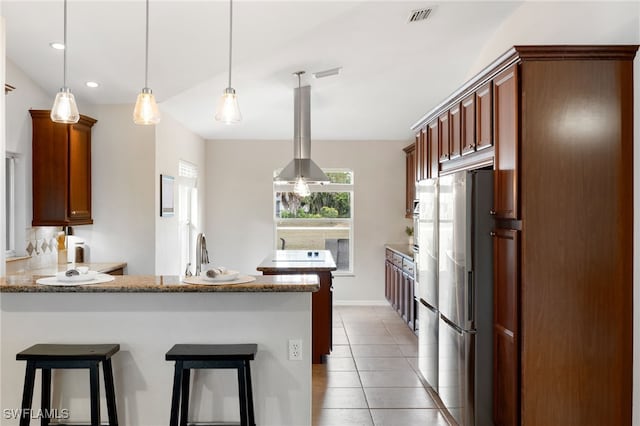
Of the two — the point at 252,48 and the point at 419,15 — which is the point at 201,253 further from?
the point at 419,15

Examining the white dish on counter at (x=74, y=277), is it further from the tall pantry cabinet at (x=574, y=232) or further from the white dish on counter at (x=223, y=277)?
the tall pantry cabinet at (x=574, y=232)

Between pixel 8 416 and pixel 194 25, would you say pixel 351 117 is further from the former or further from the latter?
pixel 8 416

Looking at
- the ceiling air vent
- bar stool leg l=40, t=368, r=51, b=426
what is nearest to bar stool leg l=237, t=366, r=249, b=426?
bar stool leg l=40, t=368, r=51, b=426

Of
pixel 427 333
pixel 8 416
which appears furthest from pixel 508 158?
pixel 8 416

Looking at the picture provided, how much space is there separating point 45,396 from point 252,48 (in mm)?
2846

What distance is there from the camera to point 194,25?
12.0ft

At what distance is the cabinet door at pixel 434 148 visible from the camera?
4305 millimetres

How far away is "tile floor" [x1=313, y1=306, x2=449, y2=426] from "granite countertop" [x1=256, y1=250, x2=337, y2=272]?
907mm

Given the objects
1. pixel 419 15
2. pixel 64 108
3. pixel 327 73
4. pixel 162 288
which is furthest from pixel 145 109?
pixel 327 73

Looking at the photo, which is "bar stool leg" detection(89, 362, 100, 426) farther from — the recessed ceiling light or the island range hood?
the recessed ceiling light

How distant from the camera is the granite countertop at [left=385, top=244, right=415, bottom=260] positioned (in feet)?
20.0

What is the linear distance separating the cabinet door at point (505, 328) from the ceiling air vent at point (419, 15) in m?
1.99

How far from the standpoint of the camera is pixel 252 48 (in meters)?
4.10

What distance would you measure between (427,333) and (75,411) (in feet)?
8.24
